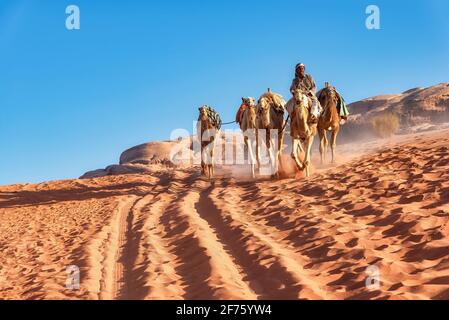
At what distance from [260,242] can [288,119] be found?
9.35 m

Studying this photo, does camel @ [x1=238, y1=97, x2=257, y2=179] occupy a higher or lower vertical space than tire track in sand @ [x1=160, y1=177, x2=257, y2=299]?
higher

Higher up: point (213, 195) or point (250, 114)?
point (250, 114)

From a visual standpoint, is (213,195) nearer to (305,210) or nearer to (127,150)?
(305,210)

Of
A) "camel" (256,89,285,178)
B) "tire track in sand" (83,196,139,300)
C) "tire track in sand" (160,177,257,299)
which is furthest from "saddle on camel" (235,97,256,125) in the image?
"tire track in sand" (160,177,257,299)

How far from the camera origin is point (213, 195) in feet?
51.4

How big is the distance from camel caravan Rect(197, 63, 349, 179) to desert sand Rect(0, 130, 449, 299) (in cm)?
128

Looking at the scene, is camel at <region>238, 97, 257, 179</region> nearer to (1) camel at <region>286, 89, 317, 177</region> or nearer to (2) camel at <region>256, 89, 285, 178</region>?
(2) camel at <region>256, 89, 285, 178</region>

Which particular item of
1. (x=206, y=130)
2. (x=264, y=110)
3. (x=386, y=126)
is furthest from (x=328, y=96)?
(x=386, y=126)

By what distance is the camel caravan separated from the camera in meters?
15.4

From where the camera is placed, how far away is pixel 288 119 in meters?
17.4

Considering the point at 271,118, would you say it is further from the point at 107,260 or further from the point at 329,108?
the point at 107,260

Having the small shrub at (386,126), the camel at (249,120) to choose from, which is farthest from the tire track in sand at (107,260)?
the small shrub at (386,126)

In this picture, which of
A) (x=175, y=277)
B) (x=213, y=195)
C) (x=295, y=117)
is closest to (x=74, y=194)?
(x=213, y=195)
